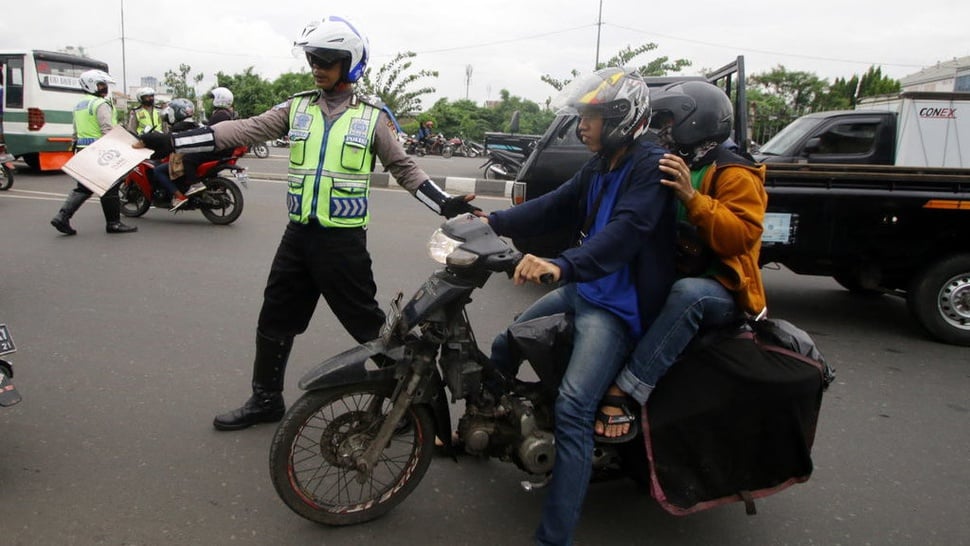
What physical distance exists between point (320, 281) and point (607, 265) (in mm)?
1382

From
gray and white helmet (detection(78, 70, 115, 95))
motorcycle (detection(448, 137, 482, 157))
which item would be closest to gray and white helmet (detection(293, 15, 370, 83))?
gray and white helmet (detection(78, 70, 115, 95))

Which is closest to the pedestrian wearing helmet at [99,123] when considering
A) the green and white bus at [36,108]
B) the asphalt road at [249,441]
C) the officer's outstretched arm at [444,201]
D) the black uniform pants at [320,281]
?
the asphalt road at [249,441]

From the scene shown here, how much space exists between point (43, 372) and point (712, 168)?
3.57 metres

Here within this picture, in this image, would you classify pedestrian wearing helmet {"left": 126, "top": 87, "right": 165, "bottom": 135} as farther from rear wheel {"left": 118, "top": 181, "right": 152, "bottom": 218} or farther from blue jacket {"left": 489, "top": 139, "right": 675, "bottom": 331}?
blue jacket {"left": 489, "top": 139, "right": 675, "bottom": 331}

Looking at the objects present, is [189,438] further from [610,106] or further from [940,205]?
[940,205]

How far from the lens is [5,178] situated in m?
10.3

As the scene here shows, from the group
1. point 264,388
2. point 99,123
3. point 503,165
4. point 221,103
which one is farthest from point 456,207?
point 503,165

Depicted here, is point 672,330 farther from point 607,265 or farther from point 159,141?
point 159,141

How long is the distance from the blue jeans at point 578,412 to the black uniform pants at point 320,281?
43.7 inches

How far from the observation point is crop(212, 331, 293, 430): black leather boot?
3.20 metres

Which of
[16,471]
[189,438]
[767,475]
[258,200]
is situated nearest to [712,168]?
[767,475]

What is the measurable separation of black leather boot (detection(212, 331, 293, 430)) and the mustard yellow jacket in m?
1.94

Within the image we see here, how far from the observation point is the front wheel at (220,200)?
8.29 meters

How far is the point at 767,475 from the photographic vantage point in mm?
2420
